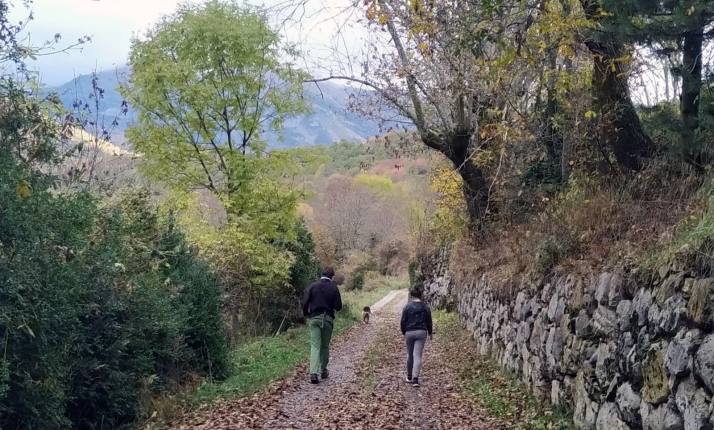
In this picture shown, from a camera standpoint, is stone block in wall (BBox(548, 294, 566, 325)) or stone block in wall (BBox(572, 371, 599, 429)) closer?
stone block in wall (BBox(572, 371, 599, 429))

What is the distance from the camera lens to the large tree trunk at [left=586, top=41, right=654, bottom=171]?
954 centimetres

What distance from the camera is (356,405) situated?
30.4 feet

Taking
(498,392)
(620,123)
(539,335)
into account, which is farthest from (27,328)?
(620,123)

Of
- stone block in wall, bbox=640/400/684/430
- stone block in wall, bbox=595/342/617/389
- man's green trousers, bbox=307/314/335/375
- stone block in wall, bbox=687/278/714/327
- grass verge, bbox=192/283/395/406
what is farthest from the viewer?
man's green trousers, bbox=307/314/335/375

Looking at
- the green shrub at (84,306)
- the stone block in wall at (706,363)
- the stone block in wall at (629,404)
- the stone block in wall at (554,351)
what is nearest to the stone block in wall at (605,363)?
the stone block in wall at (629,404)

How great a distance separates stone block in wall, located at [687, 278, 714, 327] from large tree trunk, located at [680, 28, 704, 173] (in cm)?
304

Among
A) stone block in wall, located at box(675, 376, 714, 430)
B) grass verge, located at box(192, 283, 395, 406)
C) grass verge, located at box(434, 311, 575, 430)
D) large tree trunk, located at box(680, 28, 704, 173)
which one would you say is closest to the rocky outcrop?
stone block in wall, located at box(675, 376, 714, 430)

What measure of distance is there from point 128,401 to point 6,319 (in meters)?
2.95

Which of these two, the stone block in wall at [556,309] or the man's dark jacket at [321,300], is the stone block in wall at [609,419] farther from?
the man's dark jacket at [321,300]

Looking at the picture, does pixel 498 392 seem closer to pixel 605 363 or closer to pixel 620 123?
pixel 605 363

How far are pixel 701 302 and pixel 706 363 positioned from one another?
0.53 metres

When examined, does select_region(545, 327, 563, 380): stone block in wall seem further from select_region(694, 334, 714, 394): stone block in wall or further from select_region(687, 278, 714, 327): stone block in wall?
select_region(694, 334, 714, 394): stone block in wall

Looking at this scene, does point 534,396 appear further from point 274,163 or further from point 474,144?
point 274,163

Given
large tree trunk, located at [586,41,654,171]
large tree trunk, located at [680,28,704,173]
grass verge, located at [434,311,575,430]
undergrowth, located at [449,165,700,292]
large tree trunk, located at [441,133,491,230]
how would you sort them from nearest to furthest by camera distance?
undergrowth, located at [449,165,700,292] < large tree trunk, located at [680,28,704,173] < grass verge, located at [434,311,575,430] < large tree trunk, located at [586,41,654,171] < large tree trunk, located at [441,133,491,230]
